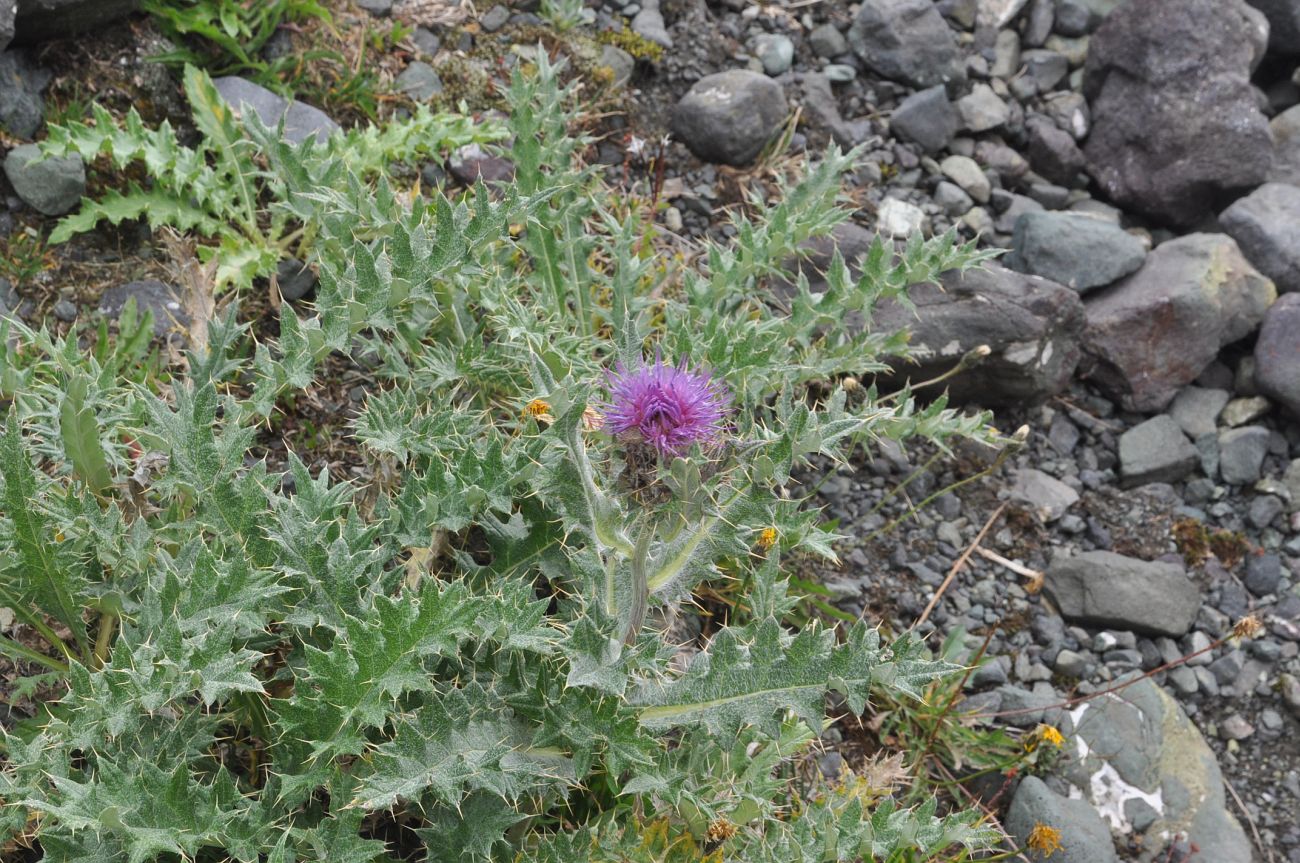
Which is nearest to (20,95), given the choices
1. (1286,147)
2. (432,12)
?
(432,12)

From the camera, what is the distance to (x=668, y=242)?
4691mm

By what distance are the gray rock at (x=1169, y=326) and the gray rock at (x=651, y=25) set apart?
223cm

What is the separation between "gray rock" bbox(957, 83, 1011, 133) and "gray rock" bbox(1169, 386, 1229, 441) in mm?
1551

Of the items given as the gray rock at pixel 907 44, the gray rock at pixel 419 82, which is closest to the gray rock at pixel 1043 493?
the gray rock at pixel 907 44

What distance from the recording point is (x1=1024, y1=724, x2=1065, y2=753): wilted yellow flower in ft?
11.8

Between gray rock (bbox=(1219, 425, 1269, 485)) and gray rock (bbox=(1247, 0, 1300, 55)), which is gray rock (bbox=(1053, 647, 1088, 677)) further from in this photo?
gray rock (bbox=(1247, 0, 1300, 55))

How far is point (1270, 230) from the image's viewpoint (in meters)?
5.09

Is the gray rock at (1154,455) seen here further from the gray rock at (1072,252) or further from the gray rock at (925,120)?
the gray rock at (925,120)

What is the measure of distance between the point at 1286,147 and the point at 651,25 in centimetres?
310

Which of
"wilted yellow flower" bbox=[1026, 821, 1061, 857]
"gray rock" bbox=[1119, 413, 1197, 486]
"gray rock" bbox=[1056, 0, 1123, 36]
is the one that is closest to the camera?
"wilted yellow flower" bbox=[1026, 821, 1061, 857]

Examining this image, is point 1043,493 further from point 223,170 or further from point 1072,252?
point 223,170

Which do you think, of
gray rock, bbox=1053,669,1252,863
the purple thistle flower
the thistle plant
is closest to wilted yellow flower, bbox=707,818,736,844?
the thistle plant

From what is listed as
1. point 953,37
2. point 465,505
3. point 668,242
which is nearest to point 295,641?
point 465,505

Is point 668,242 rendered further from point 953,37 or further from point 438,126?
point 953,37
